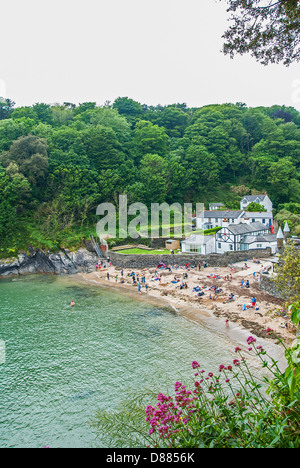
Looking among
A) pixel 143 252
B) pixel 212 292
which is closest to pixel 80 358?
pixel 212 292

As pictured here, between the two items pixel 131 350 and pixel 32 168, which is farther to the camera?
pixel 32 168

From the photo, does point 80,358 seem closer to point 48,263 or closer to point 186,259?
point 186,259

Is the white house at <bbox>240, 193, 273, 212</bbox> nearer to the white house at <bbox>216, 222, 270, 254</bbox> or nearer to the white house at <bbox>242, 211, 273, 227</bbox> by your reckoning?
the white house at <bbox>242, 211, 273, 227</bbox>

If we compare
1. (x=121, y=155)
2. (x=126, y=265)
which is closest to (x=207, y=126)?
(x=121, y=155)

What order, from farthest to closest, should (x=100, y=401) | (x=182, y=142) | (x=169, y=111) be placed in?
(x=169, y=111) → (x=182, y=142) → (x=100, y=401)

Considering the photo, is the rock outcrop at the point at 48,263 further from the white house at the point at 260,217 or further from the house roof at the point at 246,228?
the white house at the point at 260,217

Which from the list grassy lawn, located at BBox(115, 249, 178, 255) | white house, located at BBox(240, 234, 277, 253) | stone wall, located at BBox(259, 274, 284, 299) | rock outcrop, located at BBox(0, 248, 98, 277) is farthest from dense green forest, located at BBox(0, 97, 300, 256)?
stone wall, located at BBox(259, 274, 284, 299)

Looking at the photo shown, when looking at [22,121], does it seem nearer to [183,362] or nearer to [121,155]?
[121,155]
